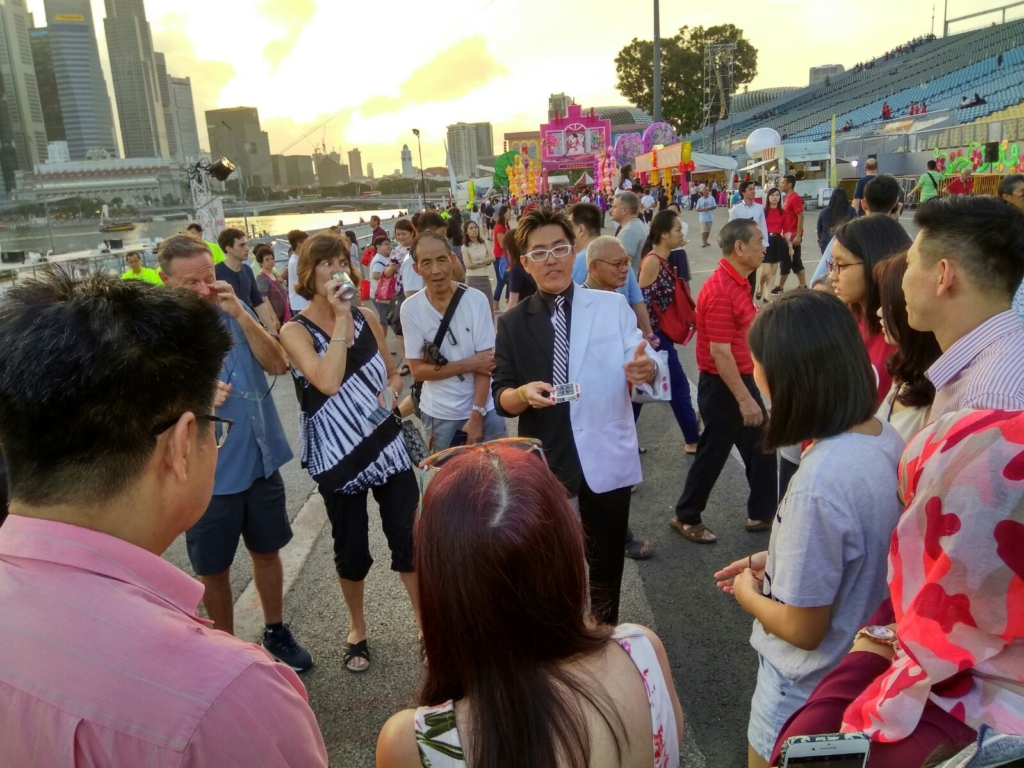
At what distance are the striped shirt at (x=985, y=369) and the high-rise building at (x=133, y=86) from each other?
135 metres

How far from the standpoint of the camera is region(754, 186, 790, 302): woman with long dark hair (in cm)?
1063

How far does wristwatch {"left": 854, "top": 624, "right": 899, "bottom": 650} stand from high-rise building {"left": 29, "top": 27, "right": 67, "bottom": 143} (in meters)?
135

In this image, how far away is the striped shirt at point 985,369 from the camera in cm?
173

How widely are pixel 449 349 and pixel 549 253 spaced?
994mm

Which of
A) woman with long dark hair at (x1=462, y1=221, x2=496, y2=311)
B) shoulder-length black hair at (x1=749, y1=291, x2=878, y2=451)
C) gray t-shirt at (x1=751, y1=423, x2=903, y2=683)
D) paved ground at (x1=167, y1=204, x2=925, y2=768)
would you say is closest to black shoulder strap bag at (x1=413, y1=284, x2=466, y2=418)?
paved ground at (x1=167, y1=204, x2=925, y2=768)

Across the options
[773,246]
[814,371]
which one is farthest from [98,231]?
[814,371]

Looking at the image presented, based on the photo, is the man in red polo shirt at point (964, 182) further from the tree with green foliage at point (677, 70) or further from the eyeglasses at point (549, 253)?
the tree with green foliage at point (677, 70)

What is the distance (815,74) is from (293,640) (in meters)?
99.9

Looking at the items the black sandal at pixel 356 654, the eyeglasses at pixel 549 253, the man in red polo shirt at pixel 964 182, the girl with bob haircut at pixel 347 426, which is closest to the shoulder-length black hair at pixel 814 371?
the eyeglasses at pixel 549 253

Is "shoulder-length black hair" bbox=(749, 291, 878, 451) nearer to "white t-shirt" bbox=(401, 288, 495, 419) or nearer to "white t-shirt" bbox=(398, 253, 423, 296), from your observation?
"white t-shirt" bbox=(401, 288, 495, 419)

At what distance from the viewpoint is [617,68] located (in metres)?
57.7

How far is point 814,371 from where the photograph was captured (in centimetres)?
180

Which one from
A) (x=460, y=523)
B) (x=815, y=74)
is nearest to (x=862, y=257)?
(x=460, y=523)

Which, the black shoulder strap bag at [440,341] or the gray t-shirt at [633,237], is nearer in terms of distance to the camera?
the black shoulder strap bag at [440,341]
